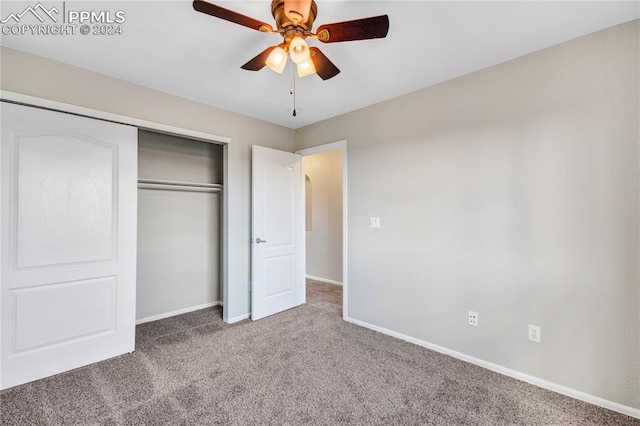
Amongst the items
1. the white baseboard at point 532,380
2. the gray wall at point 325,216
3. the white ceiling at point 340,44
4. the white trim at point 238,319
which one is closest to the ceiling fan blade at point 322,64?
the white ceiling at point 340,44

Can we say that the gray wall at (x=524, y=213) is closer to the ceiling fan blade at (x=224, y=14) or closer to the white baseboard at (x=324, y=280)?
the ceiling fan blade at (x=224, y=14)

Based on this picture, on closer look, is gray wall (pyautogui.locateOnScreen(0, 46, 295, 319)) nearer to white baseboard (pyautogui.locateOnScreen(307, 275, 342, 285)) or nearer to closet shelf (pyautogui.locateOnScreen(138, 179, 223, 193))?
closet shelf (pyautogui.locateOnScreen(138, 179, 223, 193))

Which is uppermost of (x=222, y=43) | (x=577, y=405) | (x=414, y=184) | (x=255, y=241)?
(x=222, y=43)

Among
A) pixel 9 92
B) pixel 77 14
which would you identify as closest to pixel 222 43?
pixel 77 14

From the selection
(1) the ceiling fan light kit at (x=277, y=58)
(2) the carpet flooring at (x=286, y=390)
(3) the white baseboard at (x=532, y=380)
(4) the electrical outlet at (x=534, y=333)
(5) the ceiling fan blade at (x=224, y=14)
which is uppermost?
(5) the ceiling fan blade at (x=224, y=14)

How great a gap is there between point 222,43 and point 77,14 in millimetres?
883

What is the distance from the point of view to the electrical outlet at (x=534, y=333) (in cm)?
209

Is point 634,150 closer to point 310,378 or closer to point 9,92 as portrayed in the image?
point 310,378

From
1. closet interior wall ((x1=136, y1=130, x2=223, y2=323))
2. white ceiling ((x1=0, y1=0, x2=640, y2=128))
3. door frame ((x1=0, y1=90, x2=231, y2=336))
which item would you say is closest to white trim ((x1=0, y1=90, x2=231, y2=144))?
door frame ((x1=0, y1=90, x2=231, y2=336))

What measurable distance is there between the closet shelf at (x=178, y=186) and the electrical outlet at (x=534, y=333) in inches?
140

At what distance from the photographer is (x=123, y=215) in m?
2.54

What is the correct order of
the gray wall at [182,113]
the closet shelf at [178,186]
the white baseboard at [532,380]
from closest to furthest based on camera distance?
the white baseboard at [532,380]
the gray wall at [182,113]
the closet shelf at [178,186]

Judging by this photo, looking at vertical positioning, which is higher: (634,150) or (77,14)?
(77,14)

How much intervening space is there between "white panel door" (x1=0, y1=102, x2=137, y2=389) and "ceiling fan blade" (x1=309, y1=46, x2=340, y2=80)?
1893mm
